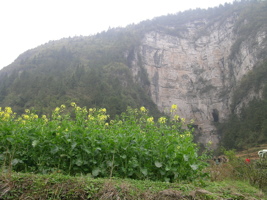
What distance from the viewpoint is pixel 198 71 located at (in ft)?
212

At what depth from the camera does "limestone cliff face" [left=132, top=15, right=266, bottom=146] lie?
192ft

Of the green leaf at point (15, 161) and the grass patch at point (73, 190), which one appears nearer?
A: the grass patch at point (73, 190)

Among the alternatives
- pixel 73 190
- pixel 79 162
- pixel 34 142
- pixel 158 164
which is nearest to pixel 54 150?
pixel 34 142

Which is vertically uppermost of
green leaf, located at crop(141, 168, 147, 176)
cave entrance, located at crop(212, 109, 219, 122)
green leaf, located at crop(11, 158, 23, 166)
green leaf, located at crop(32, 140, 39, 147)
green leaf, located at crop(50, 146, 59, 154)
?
green leaf, located at crop(32, 140, 39, 147)

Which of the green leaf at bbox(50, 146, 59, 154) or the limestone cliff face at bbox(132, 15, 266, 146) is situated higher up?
the limestone cliff face at bbox(132, 15, 266, 146)

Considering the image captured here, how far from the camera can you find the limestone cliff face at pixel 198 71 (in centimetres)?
5862

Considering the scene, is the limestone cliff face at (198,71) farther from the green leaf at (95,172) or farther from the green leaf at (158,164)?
the green leaf at (95,172)

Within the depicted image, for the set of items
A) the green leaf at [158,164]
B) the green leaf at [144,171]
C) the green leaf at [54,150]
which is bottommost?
the green leaf at [144,171]

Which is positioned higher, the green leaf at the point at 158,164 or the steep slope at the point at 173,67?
the steep slope at the point at 173,67

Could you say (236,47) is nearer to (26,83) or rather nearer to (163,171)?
(26,83)

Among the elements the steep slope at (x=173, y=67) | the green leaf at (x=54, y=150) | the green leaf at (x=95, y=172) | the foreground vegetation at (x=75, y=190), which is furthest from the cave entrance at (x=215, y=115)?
the green leaf at (x=54, y=150)

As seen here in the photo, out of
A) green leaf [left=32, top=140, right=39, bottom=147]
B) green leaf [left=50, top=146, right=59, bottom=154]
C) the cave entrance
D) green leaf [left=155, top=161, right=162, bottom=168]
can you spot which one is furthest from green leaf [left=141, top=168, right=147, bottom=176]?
the cave entrance

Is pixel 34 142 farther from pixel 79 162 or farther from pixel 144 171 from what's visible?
pixel 144 171

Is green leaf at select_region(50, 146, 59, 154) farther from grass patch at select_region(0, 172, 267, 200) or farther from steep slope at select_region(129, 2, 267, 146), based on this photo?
steep slope at select_region(129, 2, 267, 146)
